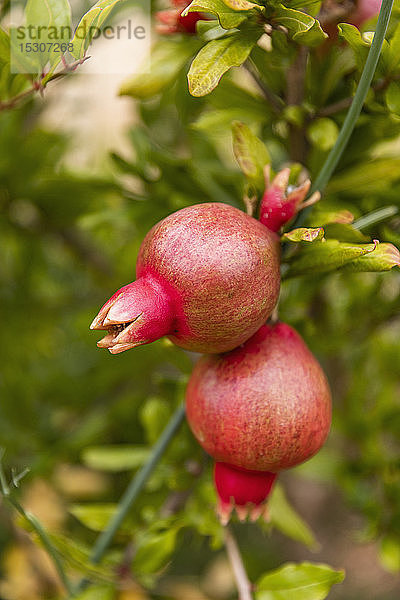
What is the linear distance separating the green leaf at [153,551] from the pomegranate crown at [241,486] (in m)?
0.13

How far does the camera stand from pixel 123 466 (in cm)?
70

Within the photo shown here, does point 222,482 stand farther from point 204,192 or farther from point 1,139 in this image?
point 1,139

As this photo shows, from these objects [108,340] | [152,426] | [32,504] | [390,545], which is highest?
[108,340]

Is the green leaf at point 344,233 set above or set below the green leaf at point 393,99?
below

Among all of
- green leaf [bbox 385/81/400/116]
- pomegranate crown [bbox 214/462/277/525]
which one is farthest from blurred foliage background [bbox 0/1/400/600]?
pomegranate crown [bbox 214/462/277/525]

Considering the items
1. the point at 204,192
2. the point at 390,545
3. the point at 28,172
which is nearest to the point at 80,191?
the point at 28,172

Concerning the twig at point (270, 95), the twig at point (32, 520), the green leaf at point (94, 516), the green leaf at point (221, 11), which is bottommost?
the green leaf at point (94, 516)

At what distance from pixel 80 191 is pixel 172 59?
257mm

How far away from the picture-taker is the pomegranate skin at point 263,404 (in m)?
0.39

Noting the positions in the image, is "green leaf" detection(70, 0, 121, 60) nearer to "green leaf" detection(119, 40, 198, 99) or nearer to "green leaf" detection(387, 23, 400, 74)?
"green leaf" detection(119, 40, 198, 99)

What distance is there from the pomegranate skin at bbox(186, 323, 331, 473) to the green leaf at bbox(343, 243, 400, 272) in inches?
2.7

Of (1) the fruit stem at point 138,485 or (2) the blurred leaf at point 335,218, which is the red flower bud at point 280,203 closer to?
(2) the blurred leaf at point 335,218

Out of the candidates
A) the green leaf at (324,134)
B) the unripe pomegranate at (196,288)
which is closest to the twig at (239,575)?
the unripe pomegranate at (196,288)

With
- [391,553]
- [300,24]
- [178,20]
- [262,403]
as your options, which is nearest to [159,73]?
[178,20]
